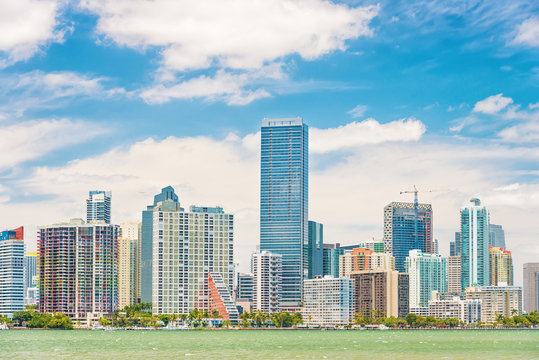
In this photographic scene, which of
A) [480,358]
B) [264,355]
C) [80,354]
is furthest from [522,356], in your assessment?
[80,354]

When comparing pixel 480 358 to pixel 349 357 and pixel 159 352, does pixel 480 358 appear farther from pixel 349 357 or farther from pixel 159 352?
pixel 159 352

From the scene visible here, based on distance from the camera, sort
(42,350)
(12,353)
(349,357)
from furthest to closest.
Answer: (42,350)
(12,353)
(349,357)

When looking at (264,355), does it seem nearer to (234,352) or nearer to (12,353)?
(234,352)

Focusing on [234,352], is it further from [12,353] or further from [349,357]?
[12,353]

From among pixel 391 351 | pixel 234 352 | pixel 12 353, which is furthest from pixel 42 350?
pixel 391 351

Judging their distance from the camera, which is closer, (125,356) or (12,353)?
(125,356)

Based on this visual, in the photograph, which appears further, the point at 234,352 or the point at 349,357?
the point at 234,352

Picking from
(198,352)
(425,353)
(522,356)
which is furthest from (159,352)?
(522,356)

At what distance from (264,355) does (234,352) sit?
456 inches

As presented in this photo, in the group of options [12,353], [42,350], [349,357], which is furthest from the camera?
[42,350]

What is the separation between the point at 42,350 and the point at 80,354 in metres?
16.9

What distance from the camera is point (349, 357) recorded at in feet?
448

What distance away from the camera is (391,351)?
15675 centimetres

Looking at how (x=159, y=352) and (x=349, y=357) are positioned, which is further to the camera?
(x=159, y=352)
